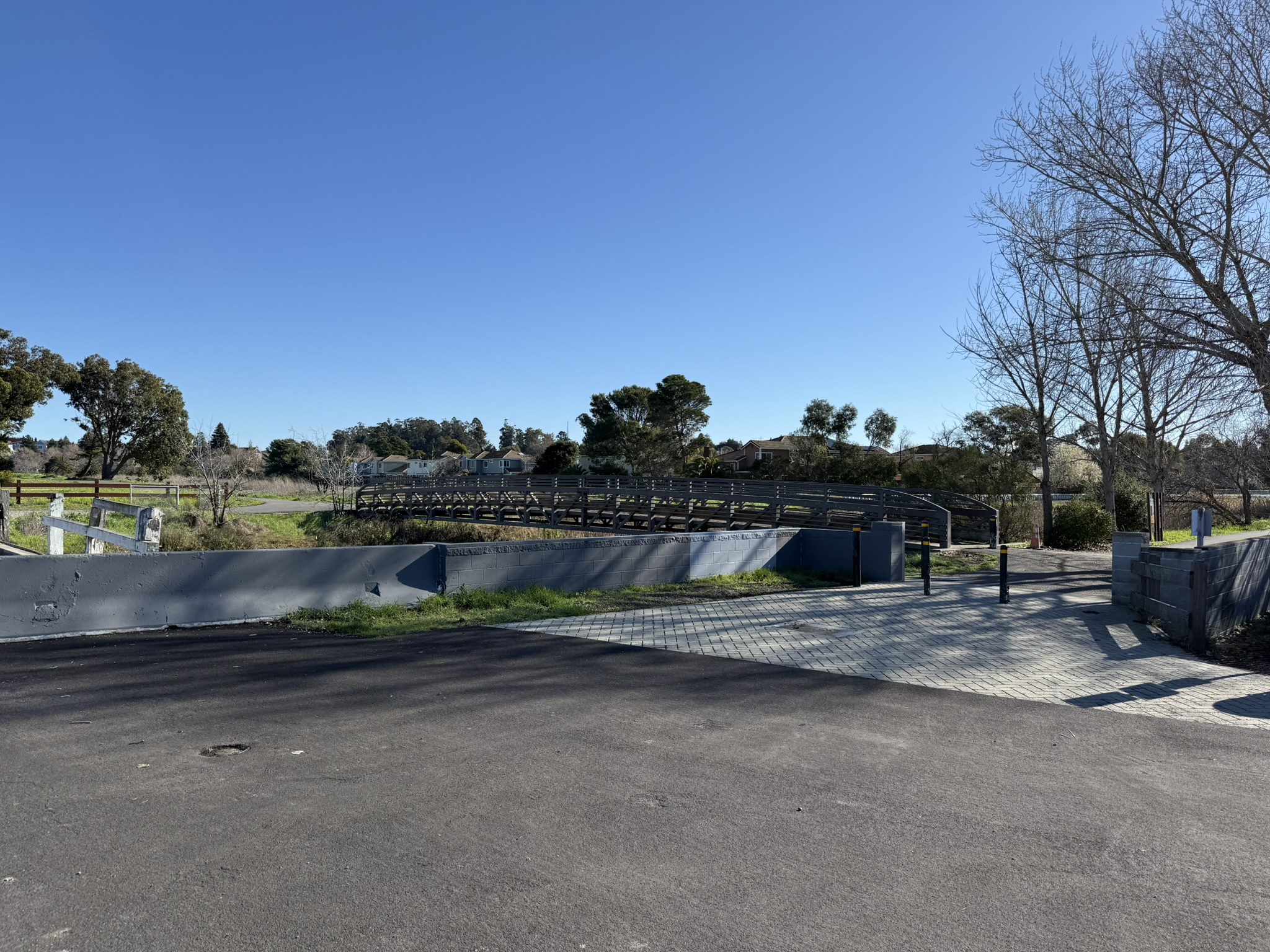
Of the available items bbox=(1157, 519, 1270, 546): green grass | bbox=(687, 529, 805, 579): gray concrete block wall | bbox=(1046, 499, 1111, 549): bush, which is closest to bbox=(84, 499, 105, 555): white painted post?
bbox=(687, 529, 805, 579): gray concrete block wall

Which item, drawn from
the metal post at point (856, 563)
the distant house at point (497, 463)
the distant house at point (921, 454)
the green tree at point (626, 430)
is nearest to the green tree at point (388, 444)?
the distant house at point (497, 463)

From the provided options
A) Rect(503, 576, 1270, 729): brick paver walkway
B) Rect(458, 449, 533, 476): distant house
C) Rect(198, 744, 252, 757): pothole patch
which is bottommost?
Rect(198, 744, 252, 757): pothole patch

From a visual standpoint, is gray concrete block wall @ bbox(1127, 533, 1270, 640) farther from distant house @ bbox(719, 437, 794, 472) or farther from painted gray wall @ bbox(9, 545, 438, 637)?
distant house @ bbox(719, 437, 794, 472)

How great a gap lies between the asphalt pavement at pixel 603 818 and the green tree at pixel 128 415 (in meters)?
47.5

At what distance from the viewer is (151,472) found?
51.2m

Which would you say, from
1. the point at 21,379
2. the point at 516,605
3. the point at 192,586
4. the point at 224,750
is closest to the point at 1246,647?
the point at 516,605

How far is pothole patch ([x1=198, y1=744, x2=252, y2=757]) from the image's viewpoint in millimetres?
5062

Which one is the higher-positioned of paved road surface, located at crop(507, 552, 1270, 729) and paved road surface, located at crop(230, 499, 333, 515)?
paved road surface, located at crop(230, 499, 333, 515)

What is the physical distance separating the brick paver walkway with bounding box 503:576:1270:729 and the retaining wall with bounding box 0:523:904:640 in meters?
1.73

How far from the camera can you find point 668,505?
30.5 m

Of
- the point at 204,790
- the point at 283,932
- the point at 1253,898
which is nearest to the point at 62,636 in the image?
the point at 204,790

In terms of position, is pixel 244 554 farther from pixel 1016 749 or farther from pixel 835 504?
pixel 835 504

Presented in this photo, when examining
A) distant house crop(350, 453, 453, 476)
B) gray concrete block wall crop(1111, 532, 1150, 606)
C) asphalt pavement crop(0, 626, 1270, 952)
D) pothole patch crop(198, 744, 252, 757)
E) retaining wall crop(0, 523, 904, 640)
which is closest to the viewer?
asphalt pavement crop(0, 626, 1270, 952)

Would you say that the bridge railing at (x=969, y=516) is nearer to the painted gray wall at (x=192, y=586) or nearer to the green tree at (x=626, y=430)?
the painted gray wall at (x=192, y=586)
